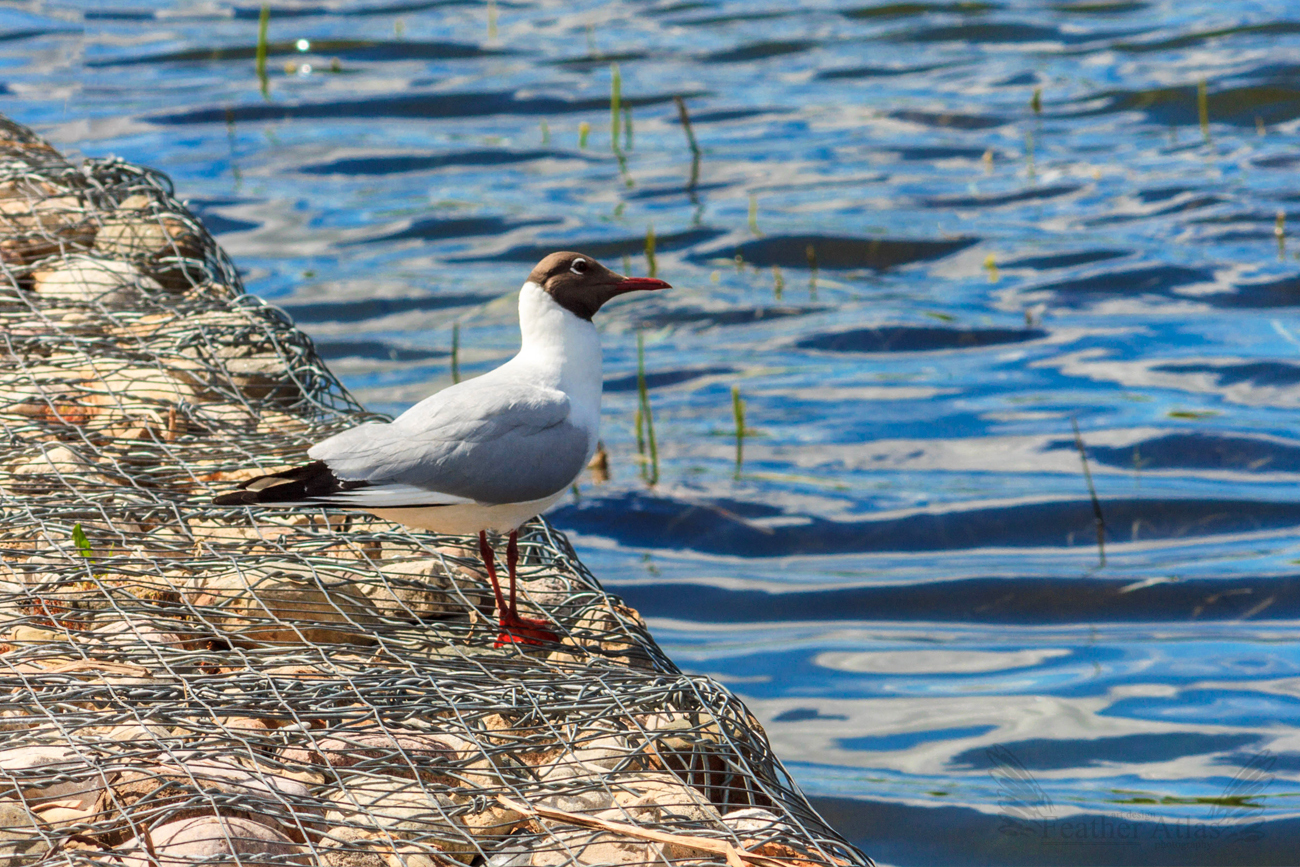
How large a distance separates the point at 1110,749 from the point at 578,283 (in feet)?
7.88

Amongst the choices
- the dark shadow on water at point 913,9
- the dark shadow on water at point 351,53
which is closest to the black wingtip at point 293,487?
the dark shadow on water at point 351,53

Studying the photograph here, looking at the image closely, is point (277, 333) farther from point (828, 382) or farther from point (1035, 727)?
point (828, 382)

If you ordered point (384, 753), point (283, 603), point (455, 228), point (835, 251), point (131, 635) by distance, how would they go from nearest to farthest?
point (384, 753) < point (131, 635) < point (283, 603) < point (835, 251) < point (455, 228)

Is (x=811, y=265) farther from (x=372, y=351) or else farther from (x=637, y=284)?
(x=637, y=284)

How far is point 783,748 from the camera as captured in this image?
4941mm

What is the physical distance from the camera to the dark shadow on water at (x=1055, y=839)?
4184 millimetres

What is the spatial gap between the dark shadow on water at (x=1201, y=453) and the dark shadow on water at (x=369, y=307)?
4.48 metres

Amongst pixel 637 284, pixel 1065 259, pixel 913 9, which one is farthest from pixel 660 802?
pixel 913 9

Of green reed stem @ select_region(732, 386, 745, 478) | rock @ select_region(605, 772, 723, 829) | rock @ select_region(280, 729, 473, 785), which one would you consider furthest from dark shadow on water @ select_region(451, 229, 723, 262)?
rock @ select_region(605, 772, 723, 829)

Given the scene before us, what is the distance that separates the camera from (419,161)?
12.8 m

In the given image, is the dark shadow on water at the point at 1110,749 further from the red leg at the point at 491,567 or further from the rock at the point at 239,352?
the rock at the point at 239,352

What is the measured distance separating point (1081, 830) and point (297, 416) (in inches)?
121

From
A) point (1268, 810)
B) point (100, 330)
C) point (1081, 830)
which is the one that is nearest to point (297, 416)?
point (100, 330)

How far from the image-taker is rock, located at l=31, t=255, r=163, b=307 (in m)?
5.95
